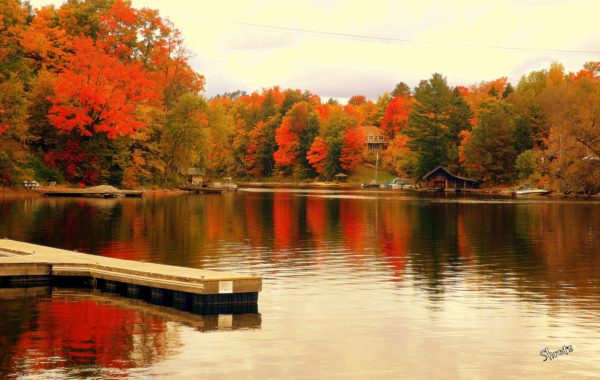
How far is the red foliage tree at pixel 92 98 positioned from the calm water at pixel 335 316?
162 ft

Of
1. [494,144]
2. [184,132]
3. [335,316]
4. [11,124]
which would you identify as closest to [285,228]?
[335,316]

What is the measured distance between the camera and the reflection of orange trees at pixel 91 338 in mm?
15753

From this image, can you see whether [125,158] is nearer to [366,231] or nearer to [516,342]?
[366,231]

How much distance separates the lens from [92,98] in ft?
305

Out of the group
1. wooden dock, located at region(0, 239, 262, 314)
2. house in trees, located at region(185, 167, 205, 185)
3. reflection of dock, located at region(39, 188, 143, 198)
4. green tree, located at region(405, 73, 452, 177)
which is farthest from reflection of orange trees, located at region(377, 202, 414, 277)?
green tree, located at region(405, 73, 452, 177)

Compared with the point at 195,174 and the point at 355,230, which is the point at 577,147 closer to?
Answer: the point at 195,174

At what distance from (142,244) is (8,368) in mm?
24446

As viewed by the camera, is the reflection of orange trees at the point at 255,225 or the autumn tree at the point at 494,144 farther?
the autumn tree at the point at 494,144

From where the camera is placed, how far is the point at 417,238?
153ft

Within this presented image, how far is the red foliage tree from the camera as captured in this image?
9200 centimetres

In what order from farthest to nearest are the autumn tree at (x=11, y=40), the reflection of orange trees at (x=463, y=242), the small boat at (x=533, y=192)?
the small boat at (x=533, y=192)
the autumn tree at (x=11, y=40)
the reflection of orange trees at (x=463, y=242)

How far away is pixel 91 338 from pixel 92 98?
79406 mm

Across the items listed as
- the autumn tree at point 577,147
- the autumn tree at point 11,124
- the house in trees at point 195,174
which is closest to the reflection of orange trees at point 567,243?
the autumn tree at point 577,147

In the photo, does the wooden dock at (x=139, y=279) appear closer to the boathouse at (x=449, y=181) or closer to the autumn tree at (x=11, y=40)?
the autumn tree at (x=11, y=40)
